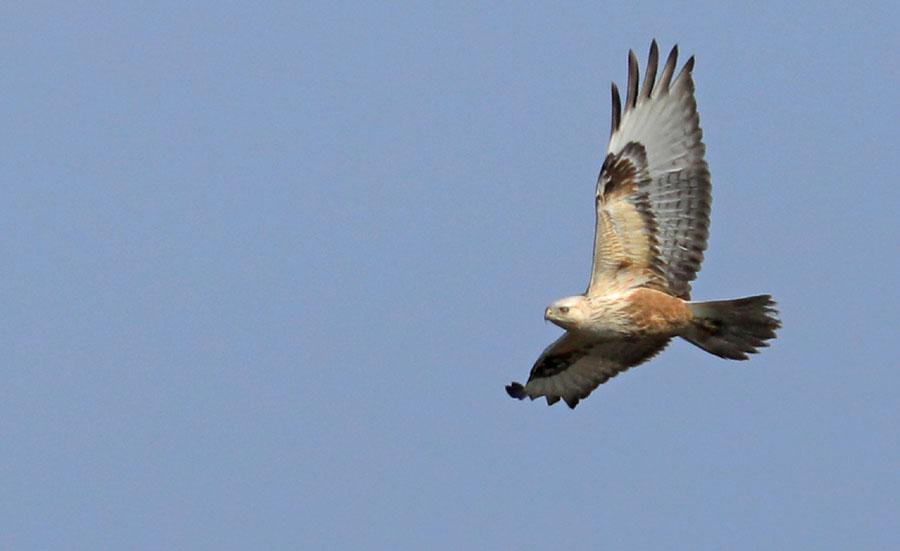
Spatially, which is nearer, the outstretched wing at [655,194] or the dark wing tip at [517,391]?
the outstretched wing at [655,194]

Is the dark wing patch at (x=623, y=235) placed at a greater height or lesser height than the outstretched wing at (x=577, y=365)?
greater

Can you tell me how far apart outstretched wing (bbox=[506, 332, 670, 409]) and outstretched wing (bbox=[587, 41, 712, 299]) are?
2.06ft

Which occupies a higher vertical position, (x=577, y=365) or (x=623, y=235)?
(x=623, y=235)

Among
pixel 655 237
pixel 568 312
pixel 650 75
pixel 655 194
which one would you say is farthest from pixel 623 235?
pixel 650 75

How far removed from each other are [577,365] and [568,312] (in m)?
1.47

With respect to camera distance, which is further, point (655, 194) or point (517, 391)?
point (517, 391)

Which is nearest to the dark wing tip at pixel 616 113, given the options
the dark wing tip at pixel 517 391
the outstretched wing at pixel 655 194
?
the outstretched wing at pixel 655 194

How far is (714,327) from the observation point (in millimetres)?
10859

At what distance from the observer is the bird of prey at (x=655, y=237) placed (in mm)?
10766

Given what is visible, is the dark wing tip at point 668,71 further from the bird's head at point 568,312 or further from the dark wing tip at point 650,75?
the bird's head at point 568,312

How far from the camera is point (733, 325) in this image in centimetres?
1080

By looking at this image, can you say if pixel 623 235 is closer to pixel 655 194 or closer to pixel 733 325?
pixel 655 194

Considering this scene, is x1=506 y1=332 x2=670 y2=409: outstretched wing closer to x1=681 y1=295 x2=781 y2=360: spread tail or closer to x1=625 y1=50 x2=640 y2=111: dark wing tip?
x1=681 y1=295 x2=781 y2=360: spread tail

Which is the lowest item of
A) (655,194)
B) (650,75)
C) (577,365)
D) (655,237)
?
(577,365)
